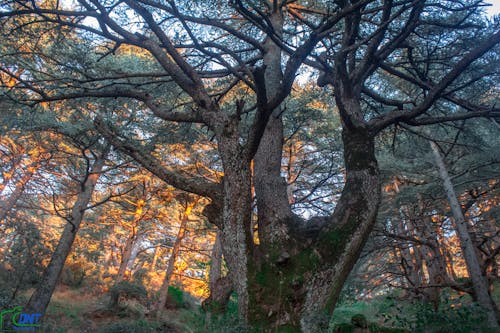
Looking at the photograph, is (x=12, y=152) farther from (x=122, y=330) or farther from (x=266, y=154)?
(x=266, y=154)

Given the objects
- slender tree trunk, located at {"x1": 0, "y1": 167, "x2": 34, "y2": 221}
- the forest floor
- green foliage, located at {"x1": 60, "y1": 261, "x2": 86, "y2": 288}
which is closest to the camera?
the forest floor

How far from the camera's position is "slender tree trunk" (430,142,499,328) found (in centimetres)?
580

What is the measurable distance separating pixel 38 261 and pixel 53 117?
613 centimetres

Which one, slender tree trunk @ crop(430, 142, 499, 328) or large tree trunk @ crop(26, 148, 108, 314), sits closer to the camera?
slender tree trunk @ crop(430, 142, 499, 328)

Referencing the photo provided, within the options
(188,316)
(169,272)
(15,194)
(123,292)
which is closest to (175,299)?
(188,316)

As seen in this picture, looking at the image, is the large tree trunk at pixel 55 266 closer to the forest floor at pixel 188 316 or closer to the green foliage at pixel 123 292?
the forest floor at pixel 188 316

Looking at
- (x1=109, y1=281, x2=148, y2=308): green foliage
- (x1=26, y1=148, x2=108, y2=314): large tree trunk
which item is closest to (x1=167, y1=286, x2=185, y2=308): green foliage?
(x1=109, y1=281, x2=148, y2=308): green foliage

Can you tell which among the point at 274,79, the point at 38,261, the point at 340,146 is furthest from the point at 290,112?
the point at 38,261

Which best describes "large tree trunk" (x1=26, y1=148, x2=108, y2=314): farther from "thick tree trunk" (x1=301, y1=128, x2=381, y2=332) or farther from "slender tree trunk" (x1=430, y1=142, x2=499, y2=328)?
"slender tree trunk" (x1=430, y1=142, x2=499, y2=328)

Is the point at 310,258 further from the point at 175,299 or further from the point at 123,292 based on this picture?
the point at 175,299

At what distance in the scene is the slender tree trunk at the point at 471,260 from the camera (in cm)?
580

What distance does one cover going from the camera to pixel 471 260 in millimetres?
7098

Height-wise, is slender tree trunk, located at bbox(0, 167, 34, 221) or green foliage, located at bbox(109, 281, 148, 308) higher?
slender tree trunk, located at bbox(0, 167, 34, 221)

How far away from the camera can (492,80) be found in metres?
5.52
